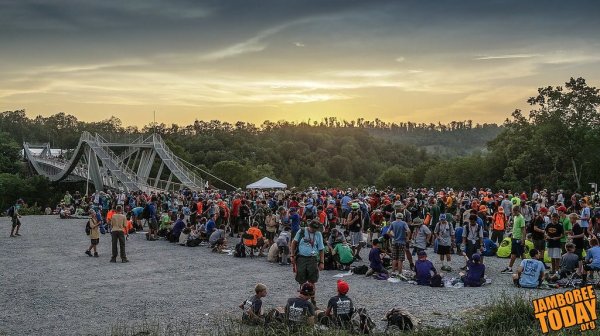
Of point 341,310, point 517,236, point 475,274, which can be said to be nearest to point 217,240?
point 475,274

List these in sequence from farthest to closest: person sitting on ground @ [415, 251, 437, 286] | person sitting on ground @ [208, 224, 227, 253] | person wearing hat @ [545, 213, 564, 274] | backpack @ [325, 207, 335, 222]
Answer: person sitting on ground @ [208, 224, 227, 253], backpack @ [325, 207, 335, 222], person wearing hat @ [545, 213, 564, 274], person sitting on ground @ [415, 251, 437, 286]

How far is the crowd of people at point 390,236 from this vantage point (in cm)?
1302

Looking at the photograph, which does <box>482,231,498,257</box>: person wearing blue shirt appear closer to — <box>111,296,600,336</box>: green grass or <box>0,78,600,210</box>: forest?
<box>111,296,600,336</box>: green grass

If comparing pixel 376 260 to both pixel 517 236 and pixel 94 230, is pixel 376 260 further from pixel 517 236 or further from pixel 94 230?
pixel 94 230

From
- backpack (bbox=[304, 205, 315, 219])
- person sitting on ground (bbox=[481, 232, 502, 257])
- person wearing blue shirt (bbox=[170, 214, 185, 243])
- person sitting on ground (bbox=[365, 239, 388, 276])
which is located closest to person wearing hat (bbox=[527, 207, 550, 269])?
person sitting on ground (bbox=[481, 232, 502, 257])

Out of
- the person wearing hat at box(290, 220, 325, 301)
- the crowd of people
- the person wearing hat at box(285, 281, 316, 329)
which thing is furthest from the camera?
the crowd of people

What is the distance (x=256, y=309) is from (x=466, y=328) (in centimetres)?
388

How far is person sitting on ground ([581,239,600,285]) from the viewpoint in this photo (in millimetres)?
12891

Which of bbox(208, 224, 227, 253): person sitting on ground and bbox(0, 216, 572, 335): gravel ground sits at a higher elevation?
bbox(208, 224, 227, 253): person sitting on ground

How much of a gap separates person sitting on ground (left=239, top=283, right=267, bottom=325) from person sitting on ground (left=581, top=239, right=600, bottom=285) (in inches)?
313

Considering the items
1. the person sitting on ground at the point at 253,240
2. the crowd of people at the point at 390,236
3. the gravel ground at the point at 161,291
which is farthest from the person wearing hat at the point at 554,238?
the person sitting on ground at the point at 253,240

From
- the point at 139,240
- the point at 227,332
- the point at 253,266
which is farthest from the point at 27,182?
the point at 227,332

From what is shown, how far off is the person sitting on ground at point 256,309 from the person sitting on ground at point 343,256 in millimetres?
5586

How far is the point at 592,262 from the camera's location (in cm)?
1295
